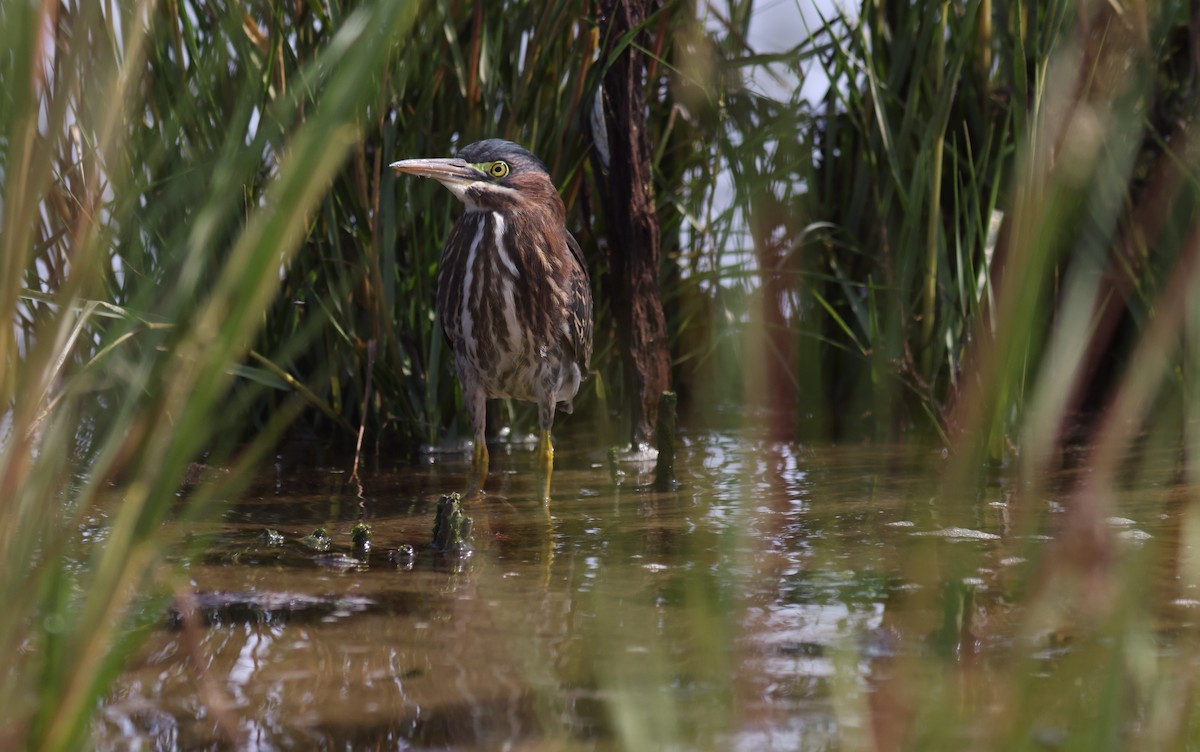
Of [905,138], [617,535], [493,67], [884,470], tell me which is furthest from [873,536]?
[493,67]

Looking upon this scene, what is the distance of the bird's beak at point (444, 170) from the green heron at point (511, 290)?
22mm

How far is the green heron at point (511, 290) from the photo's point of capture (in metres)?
4.84

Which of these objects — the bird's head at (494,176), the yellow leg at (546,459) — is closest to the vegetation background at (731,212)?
the bird's head at (494,176)

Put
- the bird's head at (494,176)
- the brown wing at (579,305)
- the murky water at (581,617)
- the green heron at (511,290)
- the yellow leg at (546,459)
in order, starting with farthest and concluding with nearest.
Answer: the brown wing at (579,305) → the green heron at (511,290) → the bird's head at (494,176) → the yellow leg at (546,459) → the murky water at (581,617)

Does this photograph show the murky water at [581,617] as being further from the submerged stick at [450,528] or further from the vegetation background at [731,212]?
the vegetation background at [731,212]

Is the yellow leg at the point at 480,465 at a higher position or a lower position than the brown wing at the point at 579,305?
lower

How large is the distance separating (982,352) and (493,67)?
2.06m

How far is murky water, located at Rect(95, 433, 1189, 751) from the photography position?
2148 millimetres

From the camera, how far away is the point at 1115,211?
15.4ft

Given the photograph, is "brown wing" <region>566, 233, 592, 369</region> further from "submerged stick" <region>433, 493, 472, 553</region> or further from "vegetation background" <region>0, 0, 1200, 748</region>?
"submerged stick" <region>433, 493, 472, 553</region>

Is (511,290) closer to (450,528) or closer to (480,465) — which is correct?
(480,465)

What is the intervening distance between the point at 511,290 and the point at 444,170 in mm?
624

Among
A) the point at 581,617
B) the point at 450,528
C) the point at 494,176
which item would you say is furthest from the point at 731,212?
the point at 581,617

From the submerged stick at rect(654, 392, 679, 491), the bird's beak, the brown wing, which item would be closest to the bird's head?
the bird's beak
